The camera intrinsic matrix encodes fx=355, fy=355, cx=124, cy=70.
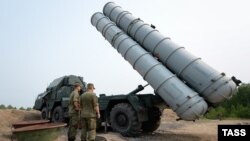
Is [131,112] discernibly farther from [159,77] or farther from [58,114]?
[58,114]

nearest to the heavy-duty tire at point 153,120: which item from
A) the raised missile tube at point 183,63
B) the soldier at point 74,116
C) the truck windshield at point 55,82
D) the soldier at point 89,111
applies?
the raised missile tube at point 183,63

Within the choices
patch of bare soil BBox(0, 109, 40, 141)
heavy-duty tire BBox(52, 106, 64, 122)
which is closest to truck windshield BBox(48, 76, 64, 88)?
heavy-duty tire BBox(52, 106, 64, 122)

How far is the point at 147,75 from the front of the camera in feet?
38.3

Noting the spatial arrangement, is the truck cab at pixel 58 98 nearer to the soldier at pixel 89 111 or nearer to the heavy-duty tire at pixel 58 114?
the heavy-duty tire at pixel 58 114

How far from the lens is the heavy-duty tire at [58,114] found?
1515 centimetres

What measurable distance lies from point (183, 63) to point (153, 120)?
2.89 m

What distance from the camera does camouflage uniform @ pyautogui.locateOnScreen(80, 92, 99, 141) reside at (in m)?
9.02

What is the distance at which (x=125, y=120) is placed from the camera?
39.2 feet

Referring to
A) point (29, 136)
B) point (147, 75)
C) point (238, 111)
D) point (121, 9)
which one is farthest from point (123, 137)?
point (238, 111)

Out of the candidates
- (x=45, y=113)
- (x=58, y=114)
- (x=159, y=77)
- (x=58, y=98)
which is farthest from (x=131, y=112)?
(x=45, y=113)

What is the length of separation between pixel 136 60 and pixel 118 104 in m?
1.64

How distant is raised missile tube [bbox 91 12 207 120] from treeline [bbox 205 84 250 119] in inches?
383

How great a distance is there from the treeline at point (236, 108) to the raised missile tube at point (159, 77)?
972cm

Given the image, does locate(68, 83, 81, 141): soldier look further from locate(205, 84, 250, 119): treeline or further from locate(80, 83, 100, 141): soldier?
locate(205, 84, 250, 119): treeline
